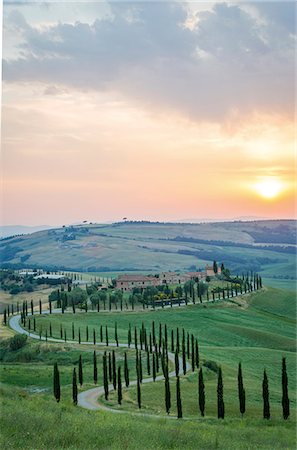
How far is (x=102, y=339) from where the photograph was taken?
6775 centimetres

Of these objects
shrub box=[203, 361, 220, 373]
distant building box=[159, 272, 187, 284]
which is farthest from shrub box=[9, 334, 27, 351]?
distant building box=[159, 272, 187, 284]

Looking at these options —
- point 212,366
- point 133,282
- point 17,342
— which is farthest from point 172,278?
point 212,366

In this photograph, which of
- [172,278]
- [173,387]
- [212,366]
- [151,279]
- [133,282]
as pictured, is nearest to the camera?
[173,387]

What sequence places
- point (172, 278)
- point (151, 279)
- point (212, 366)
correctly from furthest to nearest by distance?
point (172, 278) → point (151, 279) → point (212, 366)

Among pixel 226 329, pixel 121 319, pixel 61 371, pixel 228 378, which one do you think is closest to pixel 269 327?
pixel 226 329

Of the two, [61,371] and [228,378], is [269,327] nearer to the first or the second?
[228,378]

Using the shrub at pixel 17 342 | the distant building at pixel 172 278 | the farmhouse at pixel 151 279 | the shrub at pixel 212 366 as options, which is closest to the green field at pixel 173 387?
the shrub at pixel 212 366

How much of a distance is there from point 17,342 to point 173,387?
96.2 feet

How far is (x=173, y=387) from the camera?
42.6 m

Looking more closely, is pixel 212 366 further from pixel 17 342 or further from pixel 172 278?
pixel 172 278

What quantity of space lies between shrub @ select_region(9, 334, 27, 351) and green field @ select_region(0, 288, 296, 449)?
92 cm

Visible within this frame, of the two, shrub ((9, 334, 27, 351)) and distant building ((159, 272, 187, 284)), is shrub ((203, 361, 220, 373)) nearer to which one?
shrub ((9, 334, 27, 351))

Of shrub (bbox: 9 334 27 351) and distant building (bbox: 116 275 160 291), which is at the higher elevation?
distant building (bbox: 116 275 160 291)

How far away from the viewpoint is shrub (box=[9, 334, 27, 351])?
6488 cm
